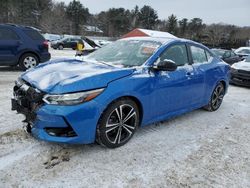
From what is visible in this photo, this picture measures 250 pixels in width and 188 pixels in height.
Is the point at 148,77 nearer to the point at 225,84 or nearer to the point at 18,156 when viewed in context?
the point at 18,156

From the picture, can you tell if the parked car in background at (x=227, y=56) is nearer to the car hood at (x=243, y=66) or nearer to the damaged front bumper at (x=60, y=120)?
the car hood at (x=243, y=66)

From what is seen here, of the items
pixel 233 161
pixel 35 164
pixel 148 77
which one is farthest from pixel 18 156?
pixel 233 161

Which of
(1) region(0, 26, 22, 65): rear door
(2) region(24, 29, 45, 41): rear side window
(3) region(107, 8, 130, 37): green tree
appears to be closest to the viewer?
(1) region(0, 26, 22, 65): rear door

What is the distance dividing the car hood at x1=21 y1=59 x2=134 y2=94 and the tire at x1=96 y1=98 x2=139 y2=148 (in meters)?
0.36

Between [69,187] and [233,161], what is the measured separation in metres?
2.20

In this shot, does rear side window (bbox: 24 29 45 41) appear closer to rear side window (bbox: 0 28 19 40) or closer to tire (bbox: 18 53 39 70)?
rear side window (bbox: 0 28 19 40)

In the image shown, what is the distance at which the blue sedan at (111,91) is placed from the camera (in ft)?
11.0

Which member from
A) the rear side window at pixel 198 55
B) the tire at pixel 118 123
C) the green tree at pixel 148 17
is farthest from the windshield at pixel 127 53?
the green tree at pixel 148 17

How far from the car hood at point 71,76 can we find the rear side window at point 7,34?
626cm

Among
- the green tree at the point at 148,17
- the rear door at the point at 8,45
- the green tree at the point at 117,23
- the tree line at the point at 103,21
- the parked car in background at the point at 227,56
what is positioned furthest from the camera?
the green tree at the point at 148,17

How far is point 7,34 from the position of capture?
31.5 ft

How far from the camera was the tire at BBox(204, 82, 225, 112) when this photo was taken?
598 cm

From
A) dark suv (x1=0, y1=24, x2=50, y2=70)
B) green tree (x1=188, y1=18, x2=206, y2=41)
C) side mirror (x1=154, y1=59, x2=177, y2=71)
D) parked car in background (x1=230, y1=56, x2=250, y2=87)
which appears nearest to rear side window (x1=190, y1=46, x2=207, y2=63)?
side mirror (x1=154, y1=59, x2=177, y2=71)

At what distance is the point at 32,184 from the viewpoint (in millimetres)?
2943
